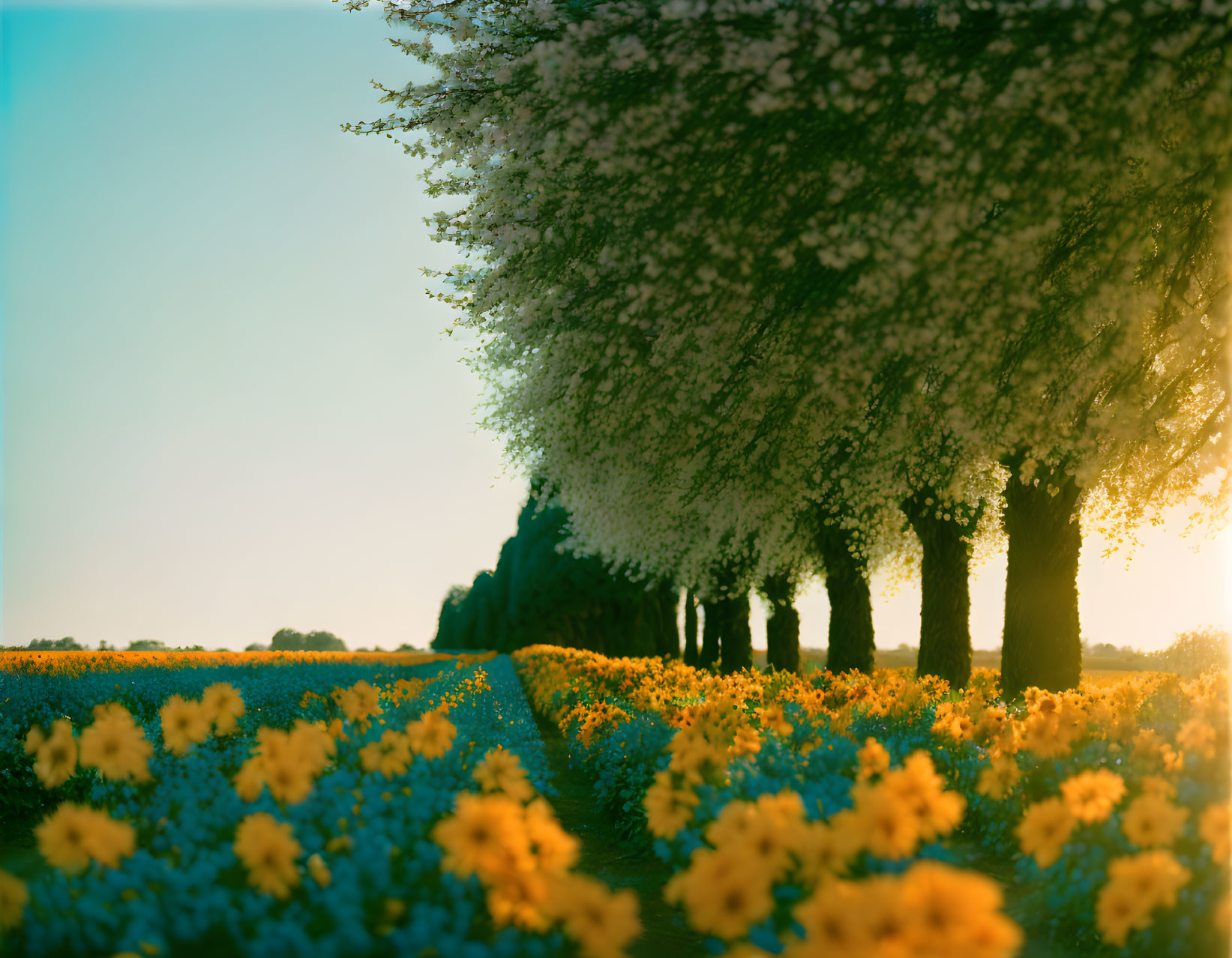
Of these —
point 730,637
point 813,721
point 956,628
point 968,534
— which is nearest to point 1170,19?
point 813,721

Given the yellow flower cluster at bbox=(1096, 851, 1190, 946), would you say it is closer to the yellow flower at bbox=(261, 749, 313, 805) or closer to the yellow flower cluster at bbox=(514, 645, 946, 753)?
the yellow flower cluster at bbox=(514, 645, 946, 753)

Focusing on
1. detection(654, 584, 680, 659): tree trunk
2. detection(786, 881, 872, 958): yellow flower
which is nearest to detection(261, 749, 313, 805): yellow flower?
detection(786, 881, 872, 958): yellow flower

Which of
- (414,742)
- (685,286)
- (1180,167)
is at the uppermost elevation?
(1180,167)

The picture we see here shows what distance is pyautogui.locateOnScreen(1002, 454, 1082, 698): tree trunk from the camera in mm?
11680

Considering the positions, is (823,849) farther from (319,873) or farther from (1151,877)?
(319,873)

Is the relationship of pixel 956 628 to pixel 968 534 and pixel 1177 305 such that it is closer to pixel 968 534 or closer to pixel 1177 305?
pixel 968 534

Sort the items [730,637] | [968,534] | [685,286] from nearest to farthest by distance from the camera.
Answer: [685,286]
[968,534]
[730,637]

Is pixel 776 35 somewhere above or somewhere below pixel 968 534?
above

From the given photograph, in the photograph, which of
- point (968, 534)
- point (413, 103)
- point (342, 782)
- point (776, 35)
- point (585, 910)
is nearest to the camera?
point (585, 910)

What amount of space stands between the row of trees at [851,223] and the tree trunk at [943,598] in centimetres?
463

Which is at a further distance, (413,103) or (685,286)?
(413,103)

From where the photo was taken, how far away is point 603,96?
6781mm

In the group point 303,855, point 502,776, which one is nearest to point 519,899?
point 303,855

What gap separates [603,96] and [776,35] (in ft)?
4.62
